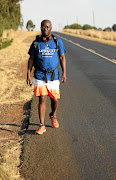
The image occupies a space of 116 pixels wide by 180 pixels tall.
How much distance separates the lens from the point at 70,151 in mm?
3869

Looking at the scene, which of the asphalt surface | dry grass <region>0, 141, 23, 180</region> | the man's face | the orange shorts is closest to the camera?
dry grass <region>0, 141, 23, 180</region>

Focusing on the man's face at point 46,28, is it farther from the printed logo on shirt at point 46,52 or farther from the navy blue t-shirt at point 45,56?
the printed logo on shirt at point 46,52

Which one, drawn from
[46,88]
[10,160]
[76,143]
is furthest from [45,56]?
[10,160]

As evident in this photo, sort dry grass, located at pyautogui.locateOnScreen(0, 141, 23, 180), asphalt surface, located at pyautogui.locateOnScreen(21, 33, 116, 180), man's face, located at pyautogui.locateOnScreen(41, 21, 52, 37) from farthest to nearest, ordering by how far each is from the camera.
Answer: man's face, located at pyautogui.locateOnScreen(41, 21, 52, 37) < asphalt surface, located at pyautogui.locateOnScreen(21, 33, 116, 180) < dry grass, located at pyautogui.locateOnScreen(0, 141, 23, 180)

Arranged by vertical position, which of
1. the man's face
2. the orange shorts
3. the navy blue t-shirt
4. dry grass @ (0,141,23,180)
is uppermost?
the man's face

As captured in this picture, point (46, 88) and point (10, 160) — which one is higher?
point (46, 88)

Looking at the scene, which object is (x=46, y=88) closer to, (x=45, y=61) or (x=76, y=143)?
(x=45, y=61)

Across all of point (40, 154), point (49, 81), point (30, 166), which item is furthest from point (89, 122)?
point (30, 166)

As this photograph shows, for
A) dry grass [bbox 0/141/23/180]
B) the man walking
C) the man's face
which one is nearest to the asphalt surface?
dry grass [bbox 0/141/23/180]

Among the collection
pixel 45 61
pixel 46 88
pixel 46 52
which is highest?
pixel 46 52

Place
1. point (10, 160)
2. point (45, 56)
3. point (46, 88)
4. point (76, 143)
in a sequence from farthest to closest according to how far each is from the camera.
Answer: point (46, 88) < point (45, 56) < point (76, 143) < point (10, 160)

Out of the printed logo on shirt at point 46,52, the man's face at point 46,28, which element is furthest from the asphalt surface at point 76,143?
the man's face at point 46,28

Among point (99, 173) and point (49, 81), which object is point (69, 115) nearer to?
point (49, 81)

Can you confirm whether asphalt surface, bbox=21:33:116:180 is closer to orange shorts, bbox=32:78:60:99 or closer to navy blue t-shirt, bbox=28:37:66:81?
orange shorts, bbox=32:78:60:99
